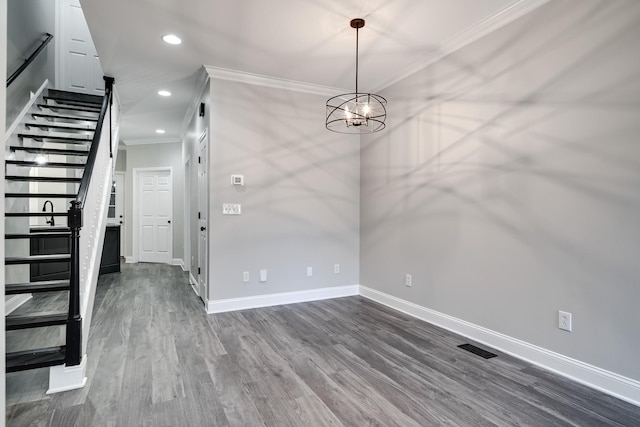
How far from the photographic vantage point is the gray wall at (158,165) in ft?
23.7

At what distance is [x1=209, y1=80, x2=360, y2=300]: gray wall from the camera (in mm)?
3832

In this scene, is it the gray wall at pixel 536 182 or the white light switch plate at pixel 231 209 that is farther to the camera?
the white light switch plate at pixel 231 209

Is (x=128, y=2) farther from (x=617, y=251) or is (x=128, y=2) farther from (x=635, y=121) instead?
(x=617, y=251)

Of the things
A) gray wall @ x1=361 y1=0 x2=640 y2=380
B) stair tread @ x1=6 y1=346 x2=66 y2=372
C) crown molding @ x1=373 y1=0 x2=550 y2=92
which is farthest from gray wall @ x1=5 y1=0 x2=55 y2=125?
gray wall @ x1=361 y1=0 x2=640 y2=380

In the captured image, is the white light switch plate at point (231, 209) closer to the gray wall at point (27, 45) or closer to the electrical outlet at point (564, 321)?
the gray wall at point (27, 45)

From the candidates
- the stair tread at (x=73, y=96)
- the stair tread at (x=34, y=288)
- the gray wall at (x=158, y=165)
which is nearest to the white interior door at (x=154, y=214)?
the gray wall at (x=158, y=165)

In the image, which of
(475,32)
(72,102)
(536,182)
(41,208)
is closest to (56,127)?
(72,102)

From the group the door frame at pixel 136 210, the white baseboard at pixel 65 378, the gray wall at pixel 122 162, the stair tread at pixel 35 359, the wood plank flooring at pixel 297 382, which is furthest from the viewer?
the gray wall at pixel 122 162

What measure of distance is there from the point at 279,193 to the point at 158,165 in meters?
4.63

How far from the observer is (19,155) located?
12.7ft

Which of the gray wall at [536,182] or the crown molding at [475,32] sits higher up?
the crown molding at [475,32]

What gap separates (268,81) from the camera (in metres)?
4.04

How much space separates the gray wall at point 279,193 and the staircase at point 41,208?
4.68 ft

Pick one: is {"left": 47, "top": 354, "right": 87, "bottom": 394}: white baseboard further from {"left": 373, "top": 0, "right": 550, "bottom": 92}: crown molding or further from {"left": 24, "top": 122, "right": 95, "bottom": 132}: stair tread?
{"left": 373, "top": 0, "right": 550, "bottom": 92}: crown molding
